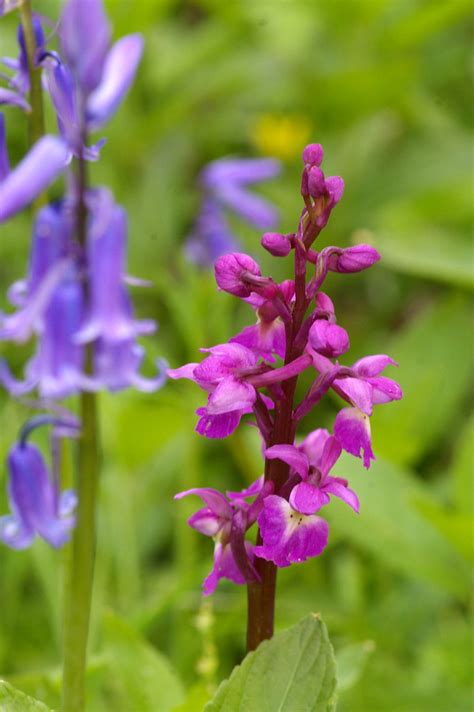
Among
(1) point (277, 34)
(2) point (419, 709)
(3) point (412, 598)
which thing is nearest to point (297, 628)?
(2) point (419, 709)

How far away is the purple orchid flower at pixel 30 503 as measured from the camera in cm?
131

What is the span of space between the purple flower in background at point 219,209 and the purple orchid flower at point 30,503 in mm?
1223

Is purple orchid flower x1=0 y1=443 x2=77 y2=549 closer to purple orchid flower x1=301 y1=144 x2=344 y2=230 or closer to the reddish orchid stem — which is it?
the reddish orchid stem

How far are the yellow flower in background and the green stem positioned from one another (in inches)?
83.4

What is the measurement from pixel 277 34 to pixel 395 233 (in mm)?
824

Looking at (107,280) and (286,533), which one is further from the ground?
(286,533)

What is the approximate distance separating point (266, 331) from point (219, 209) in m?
1.81

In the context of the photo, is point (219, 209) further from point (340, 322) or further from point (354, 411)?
point (354, 411)

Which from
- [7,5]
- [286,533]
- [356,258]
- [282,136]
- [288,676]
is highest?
[7,5]

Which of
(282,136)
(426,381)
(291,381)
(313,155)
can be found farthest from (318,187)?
(282,136)

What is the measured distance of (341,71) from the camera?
3020 millimetres

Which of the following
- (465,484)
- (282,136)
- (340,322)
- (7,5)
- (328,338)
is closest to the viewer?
(328,338)

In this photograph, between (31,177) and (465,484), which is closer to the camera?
(31,177)

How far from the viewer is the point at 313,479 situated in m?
0.83
